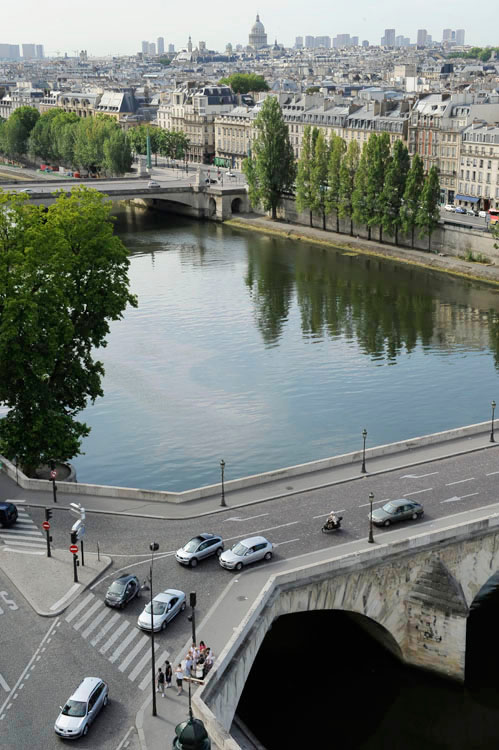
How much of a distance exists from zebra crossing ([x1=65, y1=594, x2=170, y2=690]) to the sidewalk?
27.0 ft

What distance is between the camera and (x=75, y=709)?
36469mm

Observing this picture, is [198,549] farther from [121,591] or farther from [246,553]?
[121,591]

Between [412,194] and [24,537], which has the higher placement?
[412,194]

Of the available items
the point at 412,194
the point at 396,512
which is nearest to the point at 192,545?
the point at 396,512

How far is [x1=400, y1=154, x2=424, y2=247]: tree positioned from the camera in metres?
127

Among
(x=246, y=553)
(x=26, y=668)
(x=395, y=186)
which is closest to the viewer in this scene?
(x=26, y=668)

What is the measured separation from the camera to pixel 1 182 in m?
170

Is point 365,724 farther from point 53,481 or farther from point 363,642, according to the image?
point 53,481

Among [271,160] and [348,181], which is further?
[271,160]

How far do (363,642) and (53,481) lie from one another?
57.5 feet

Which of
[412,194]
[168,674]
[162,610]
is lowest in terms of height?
[168,674]

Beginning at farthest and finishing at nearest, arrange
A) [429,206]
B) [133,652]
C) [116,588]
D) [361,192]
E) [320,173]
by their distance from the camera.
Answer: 1. [320,173]
2. [361,192]
3. [429,206]
4. [116,588]
5. [133,652]

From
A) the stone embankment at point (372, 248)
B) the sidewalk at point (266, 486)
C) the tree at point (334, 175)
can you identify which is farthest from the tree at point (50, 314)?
the tree at point (334, 175)

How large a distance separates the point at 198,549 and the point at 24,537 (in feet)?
30.0
